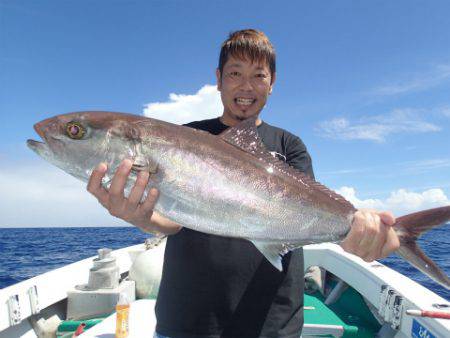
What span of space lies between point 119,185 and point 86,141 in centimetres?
49

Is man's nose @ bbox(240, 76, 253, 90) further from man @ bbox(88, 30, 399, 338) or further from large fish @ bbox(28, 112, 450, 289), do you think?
man @ bbox(88, 30, 399, 338)

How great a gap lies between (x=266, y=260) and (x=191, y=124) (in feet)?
5.60

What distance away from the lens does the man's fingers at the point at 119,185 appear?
276cm

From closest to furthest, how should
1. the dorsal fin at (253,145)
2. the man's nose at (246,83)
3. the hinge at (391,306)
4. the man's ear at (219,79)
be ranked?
the dorsal fin at (253,145)
the man's nose at (246,83)
the man's ear at (219,79)
the hinge at (391,306)

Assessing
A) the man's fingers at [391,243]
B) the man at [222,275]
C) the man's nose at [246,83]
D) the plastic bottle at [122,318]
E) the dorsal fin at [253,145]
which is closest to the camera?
the man at [222,275]

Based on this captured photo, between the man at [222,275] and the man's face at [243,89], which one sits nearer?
the man at [222,275]

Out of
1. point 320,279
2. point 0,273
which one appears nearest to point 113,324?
point 320,279

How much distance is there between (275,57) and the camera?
161 inches

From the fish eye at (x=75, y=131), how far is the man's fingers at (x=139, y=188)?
65 cm

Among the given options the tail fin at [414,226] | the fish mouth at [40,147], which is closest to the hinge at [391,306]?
the tail fin at [414,226]

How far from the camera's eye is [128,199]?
2920 millimetres

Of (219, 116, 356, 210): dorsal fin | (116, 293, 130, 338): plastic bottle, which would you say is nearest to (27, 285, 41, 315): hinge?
(116, 293, 130, 338): plastic bottle

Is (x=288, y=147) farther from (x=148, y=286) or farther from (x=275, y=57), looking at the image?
(x=148, y=286)

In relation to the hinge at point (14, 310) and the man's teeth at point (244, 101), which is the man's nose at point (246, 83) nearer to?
the man's teeth at point (244, 101)
